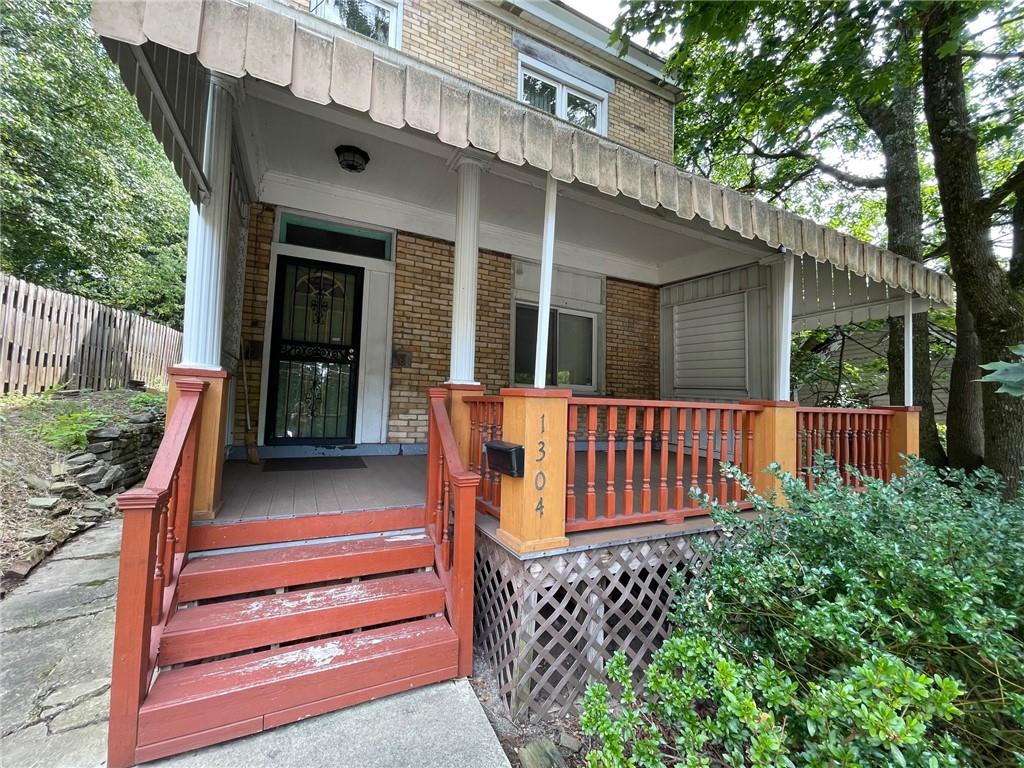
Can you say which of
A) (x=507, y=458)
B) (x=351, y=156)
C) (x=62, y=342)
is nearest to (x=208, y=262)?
(x=351, y=156)

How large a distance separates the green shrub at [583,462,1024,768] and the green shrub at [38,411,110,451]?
5526 millimetres

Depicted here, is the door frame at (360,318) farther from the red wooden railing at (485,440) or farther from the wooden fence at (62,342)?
the wooden fence at (62,342)

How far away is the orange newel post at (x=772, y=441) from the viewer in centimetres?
327

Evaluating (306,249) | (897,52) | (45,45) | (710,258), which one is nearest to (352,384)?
(306,249)

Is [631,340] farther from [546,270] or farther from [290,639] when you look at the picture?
[290,639]

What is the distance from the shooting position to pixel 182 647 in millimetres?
1892

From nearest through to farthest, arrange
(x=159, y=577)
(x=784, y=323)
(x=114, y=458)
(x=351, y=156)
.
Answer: (x=159, y=577) → (x=351, y=156) → (x=784, y=323) → (x=114, y=458)

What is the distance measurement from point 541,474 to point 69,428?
5.24 meters

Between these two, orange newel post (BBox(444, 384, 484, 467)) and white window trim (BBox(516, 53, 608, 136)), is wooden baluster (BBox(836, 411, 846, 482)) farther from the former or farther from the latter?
white window trim (BBox(516, 53, 608, 136))

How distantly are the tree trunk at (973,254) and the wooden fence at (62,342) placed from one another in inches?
416

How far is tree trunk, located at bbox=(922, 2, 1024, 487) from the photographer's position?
429 centimetres

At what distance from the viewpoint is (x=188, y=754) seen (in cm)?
173

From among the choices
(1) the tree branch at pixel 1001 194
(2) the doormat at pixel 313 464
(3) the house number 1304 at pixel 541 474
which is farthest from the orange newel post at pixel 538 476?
(1) the tree branch at pixel 1001 194

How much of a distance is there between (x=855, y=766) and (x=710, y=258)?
18.8ft
